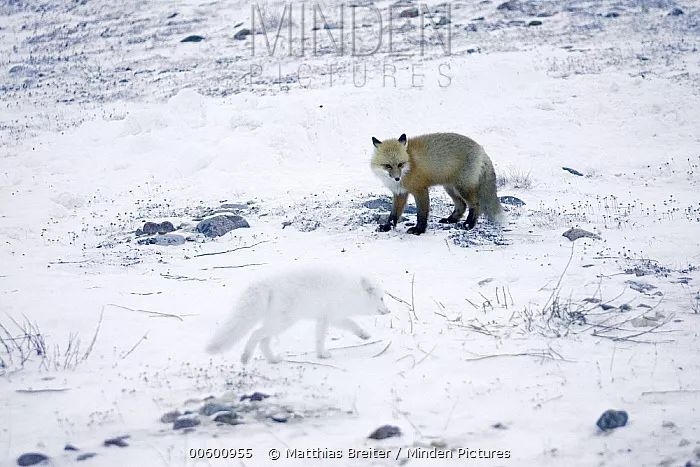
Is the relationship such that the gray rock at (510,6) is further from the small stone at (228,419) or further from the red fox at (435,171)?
the small stone at (228,419)

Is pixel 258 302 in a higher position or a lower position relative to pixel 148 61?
lower

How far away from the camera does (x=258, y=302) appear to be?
6102 mm

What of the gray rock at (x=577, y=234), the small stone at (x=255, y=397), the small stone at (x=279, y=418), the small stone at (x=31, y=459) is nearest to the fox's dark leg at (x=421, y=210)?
the gray rock at (x=577, y=234)

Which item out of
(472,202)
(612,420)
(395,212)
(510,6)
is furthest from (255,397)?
(510,6)

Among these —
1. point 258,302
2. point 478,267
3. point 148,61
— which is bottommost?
point 478,267

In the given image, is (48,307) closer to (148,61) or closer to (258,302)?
(258,302)

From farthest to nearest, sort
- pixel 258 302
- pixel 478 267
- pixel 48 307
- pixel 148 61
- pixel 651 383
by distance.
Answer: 1. pixel 148 61
2. pixel 478 267
3. pixel 48 307
4. pixel 258 302
5. pixel 651 383

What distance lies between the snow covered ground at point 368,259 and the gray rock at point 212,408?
0.27 feet

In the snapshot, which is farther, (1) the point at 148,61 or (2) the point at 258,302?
(1) the point at 148,61

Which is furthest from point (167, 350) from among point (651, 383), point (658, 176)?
point (658, 176)

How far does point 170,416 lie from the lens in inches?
209

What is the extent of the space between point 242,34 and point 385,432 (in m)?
31.4

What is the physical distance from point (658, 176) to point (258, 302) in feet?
41.4

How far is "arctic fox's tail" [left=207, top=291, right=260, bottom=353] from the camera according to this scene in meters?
5.91
